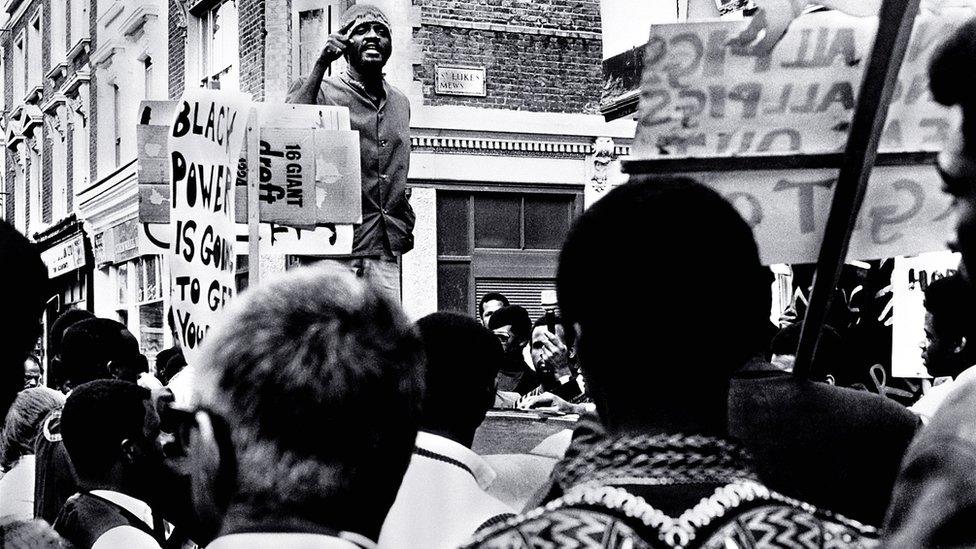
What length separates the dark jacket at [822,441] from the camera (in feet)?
9.70

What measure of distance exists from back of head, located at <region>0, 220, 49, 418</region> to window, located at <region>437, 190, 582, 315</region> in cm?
1385

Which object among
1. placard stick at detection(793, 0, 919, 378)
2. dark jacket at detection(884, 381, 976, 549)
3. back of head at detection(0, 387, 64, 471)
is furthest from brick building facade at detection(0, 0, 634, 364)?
dark jacket at detection(884, 381, 976, 549)

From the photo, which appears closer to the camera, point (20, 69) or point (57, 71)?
point (57, 71)

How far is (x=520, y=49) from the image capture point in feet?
55.4

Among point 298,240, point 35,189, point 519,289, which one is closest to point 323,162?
point 298,240

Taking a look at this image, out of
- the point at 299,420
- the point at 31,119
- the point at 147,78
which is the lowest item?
the point at 299,420

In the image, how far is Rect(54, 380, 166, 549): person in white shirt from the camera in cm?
369

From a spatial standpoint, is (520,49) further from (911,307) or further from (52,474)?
(52,474)

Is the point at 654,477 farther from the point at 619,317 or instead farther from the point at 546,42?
the point at 546,42

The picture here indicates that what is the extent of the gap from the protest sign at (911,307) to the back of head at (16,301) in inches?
195

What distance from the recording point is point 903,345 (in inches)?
247

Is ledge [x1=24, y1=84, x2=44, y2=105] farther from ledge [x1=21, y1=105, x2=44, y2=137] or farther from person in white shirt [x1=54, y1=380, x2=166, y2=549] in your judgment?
person in white shirt [x1=54, y1=380, x2=166, y2=549]

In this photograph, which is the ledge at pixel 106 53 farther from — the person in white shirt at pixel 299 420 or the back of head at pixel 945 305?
the person in white shirt at pixel 299 420

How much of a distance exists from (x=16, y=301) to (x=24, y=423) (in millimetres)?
3697
